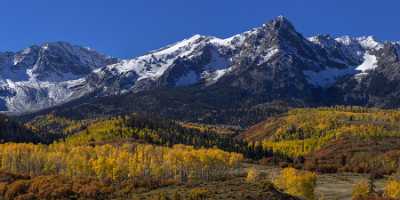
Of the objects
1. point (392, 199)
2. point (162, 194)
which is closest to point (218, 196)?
point (162, 194)

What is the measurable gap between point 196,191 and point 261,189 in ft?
59.6

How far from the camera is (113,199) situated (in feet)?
652

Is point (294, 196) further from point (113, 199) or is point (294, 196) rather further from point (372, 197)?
point (113, 199)

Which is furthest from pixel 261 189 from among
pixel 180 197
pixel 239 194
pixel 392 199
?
pixel 392 199

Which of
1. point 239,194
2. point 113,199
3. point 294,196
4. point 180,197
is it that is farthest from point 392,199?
point 113,199

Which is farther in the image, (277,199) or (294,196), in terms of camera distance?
(294,196)

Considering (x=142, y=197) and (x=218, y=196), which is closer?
(x=218, y=196)

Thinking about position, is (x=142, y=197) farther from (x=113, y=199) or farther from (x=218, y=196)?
(x=218, y=196)

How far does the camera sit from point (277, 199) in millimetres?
180375

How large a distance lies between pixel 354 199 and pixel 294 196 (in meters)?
17.1

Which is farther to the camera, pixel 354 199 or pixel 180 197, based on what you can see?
pixel 354 199

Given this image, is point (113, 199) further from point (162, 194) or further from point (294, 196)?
point (294, 196)

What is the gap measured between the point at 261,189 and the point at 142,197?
3430 centimetres

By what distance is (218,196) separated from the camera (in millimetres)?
183750
